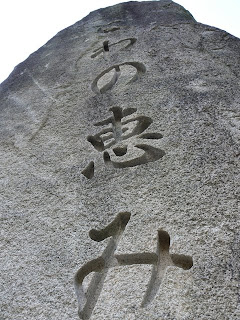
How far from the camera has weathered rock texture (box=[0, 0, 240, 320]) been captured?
162 cm

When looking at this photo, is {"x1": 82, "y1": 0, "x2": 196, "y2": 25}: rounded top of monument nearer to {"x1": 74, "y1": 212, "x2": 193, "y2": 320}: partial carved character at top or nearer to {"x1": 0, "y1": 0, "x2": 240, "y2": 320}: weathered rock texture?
{"x1": 0, "y1": 0, "x2": 240, "y2": 320}: weathered rock texture

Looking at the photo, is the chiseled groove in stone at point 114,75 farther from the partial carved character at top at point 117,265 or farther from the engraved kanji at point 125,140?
the partial carved character at top at point 117,265

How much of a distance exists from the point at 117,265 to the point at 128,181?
1.55 feet

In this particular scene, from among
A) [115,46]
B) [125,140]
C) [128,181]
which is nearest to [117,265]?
[128,181]

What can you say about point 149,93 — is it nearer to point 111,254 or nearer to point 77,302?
point 111,254

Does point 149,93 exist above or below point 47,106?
below

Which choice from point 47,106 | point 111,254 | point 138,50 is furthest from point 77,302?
point 138,50

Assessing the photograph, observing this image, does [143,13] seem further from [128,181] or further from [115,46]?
[128,181]

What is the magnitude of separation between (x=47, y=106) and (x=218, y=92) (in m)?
1.15

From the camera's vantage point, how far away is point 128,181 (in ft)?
6.83

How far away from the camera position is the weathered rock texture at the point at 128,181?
1.62 m

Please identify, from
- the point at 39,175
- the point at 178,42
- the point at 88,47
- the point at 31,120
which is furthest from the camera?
the point at 88,47

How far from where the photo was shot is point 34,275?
5.98 feet

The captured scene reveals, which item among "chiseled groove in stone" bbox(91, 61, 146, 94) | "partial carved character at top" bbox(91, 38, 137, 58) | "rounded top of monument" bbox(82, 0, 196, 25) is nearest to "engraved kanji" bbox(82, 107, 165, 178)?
"chiseled groove in stone" bbox(91, 61, 146, 94)
